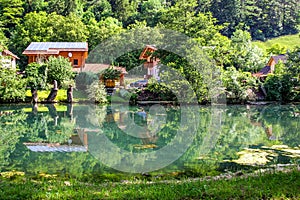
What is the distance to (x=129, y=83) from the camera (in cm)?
3156

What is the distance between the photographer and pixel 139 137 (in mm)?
15234

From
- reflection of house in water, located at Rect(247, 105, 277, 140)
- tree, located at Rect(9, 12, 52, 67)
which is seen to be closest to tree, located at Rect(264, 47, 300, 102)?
reflection of house in water, located at Rect(247, 105, 277, 140)

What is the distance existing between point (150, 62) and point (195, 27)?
548cm

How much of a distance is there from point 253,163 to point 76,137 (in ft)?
24.6

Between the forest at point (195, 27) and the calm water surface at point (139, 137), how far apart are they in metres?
3.93

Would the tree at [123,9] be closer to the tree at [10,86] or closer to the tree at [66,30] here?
the tree at [66,30]

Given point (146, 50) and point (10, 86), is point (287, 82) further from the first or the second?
point (10, 86)

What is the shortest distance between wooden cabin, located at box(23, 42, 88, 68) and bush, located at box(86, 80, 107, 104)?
8.17 m

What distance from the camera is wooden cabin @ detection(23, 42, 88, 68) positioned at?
33.5 m

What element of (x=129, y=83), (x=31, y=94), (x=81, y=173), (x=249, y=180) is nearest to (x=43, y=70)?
(x=31, y=94)

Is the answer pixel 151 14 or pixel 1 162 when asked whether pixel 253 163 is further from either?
pixel 151 14

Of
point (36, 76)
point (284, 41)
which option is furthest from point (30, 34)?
point (284, 41)

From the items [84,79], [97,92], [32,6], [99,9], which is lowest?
[97,92]

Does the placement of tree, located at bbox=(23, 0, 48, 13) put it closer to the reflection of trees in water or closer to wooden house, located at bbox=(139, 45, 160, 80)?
wooden house, located at bbox=(139, 45, 160, 80)
